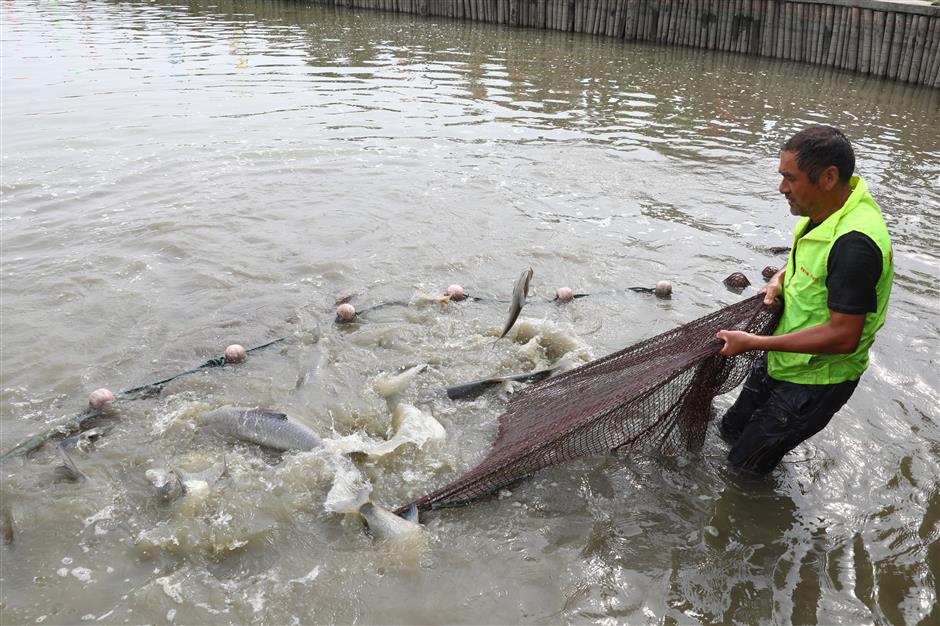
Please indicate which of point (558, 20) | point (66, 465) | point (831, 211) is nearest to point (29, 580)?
point (66, 465)

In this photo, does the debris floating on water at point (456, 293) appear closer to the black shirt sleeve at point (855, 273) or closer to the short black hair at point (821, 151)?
the short black hair at point (821, 151)

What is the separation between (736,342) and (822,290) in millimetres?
522

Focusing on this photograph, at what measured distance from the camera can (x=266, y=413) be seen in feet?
16.0

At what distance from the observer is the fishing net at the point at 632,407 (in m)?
4.09

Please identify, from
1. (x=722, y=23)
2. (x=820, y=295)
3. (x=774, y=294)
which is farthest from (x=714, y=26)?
(x=820, y=295)

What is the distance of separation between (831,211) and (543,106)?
11982 mm

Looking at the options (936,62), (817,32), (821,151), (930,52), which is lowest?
(821,151)

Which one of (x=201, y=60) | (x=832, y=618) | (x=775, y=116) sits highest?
(x=201, y=60)

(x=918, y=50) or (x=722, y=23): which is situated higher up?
(x=722, y=23)

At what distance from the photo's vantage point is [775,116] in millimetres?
14203

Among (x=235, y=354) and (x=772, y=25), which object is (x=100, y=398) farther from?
(x=772, y=25)

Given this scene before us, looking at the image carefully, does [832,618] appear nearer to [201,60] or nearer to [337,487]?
[337,487]

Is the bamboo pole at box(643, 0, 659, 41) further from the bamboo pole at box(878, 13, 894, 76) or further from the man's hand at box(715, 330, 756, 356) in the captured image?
the man's hand at box(715, 330, 756, 356)

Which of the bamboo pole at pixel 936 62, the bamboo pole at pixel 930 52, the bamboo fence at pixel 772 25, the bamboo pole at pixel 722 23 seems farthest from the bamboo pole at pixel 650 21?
the bamboo pole at pixel 936 62
